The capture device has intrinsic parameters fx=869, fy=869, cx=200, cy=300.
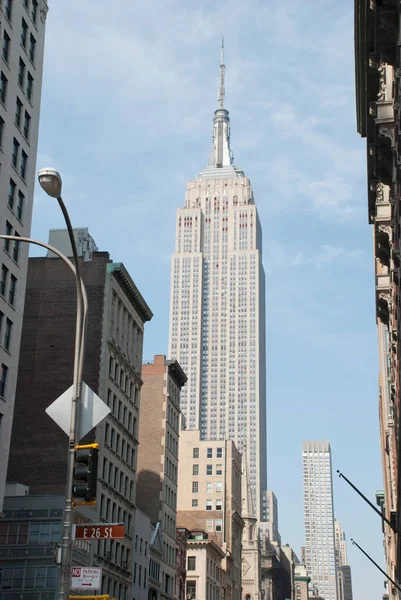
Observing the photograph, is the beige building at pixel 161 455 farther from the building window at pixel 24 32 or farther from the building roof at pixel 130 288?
the building window at pixel 24 32

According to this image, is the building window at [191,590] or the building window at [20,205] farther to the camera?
the building window at [191,590]

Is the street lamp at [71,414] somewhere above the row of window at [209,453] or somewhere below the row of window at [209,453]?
below

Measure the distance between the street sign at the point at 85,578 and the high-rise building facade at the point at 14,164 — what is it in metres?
35.1

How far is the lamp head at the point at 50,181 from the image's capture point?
62.3ft

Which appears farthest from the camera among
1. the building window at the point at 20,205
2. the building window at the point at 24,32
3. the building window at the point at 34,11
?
the building window at the point at 34,11

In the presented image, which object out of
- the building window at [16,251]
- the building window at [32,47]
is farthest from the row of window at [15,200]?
the building window at [32,47]

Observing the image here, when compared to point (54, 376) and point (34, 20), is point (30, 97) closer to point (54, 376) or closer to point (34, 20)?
point (34, 20)

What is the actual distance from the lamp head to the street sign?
28.4 feet

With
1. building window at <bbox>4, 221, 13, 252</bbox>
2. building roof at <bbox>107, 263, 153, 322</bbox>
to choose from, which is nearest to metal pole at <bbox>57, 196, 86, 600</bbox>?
building window at <bbox>4, 221, 13, 252</bbox>

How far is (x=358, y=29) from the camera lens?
39.2 meters

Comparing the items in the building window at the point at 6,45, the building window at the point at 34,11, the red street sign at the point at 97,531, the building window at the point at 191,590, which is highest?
the building window at the point at 34,11

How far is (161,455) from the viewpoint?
317 feet

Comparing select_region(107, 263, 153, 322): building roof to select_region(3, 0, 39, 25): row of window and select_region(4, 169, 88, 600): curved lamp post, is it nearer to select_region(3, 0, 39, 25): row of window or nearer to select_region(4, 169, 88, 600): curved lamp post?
select_region(3, 0, 39, 25): row of window

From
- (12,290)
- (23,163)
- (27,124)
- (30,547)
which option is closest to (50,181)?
(12,290)
